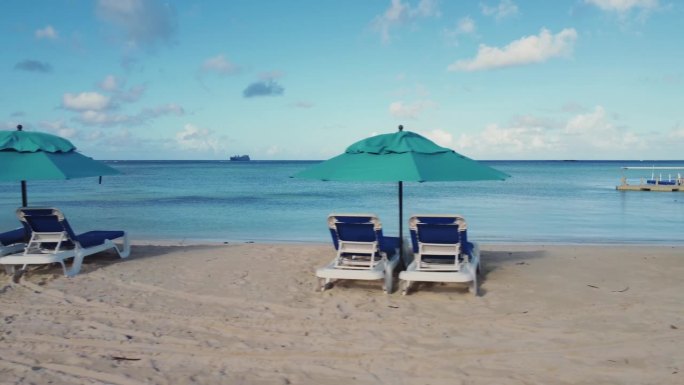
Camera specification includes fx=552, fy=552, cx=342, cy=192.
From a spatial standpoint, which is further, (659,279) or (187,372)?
(659,279)

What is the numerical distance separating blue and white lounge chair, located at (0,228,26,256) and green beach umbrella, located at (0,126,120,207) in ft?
3.33

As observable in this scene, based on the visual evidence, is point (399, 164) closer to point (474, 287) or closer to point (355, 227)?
point (355, 227)

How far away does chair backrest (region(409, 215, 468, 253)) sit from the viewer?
6059mm

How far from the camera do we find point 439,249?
20.5 ft

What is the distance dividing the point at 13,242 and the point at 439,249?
6.07 meters

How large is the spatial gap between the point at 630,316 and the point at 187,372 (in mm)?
4112

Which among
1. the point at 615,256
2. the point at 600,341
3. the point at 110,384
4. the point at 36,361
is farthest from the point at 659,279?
the point at 36,361

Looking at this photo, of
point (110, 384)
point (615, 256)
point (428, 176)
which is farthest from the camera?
point (615, 256)

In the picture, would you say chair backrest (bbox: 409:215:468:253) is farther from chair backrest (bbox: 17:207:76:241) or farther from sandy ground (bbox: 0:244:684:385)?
chair backrest (bbox: 17:207:76:241)

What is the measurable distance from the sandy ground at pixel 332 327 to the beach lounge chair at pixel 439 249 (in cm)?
25

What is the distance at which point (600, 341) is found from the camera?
4.60 m

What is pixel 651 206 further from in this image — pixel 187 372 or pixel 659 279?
pixel 187 372

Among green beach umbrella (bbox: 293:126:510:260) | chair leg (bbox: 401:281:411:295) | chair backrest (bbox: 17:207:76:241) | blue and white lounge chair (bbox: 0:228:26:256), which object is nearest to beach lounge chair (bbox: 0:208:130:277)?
chair backrest (bbox: 17:207:76:241)

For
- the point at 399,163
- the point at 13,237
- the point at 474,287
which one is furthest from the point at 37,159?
the point at 474,287
